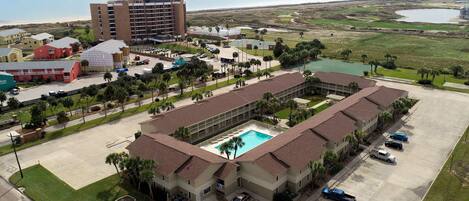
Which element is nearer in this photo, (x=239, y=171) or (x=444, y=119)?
(x=239, y=171)

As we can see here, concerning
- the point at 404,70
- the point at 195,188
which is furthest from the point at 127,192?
the point at 404,70

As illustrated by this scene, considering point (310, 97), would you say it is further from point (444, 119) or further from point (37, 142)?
point (37, 142)

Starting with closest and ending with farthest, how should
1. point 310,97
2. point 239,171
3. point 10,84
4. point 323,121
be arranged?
point 239,171, point 323,121, point 310,97, point 10,84

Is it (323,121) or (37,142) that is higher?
(323,121)

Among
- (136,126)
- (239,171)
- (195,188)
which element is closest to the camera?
(195,188)

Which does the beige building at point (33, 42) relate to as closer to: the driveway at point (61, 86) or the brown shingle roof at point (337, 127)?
the driveway at point (61, 86)
